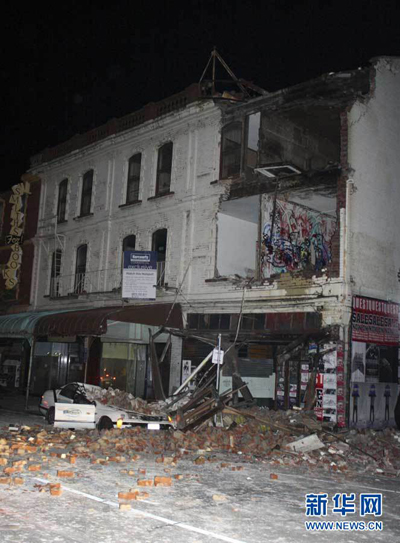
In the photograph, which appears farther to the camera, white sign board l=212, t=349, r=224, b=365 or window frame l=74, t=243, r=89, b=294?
window frame l=74, t=243, r=89, b=294

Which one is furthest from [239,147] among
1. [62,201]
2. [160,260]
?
[62,201]

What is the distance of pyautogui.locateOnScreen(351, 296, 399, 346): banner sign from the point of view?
56.9 ft

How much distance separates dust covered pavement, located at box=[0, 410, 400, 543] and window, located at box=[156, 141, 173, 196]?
1155 cm

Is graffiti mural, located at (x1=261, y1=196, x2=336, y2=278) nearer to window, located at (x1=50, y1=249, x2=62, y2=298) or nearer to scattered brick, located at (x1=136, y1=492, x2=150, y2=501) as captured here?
window, located at (x1=50, y1=249, x2=62, y2=298)

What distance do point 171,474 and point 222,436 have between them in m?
3.76

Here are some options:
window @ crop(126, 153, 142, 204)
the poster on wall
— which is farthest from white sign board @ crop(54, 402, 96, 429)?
window @ crop(126, 153, 142, 204)

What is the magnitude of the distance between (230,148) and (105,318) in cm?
798

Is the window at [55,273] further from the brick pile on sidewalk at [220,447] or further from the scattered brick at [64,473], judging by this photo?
the scattered brick at [64,473]

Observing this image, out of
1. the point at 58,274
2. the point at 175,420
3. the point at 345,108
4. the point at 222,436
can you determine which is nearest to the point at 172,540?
the point at 222,436

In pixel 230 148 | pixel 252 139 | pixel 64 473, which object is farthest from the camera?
pixel 230 148

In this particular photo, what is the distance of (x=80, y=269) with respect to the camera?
26562 millimetres

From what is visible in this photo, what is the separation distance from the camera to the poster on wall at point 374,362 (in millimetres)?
17203

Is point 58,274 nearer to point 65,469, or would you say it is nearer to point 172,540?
point 65,469

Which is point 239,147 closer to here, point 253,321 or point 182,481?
point 253,321
